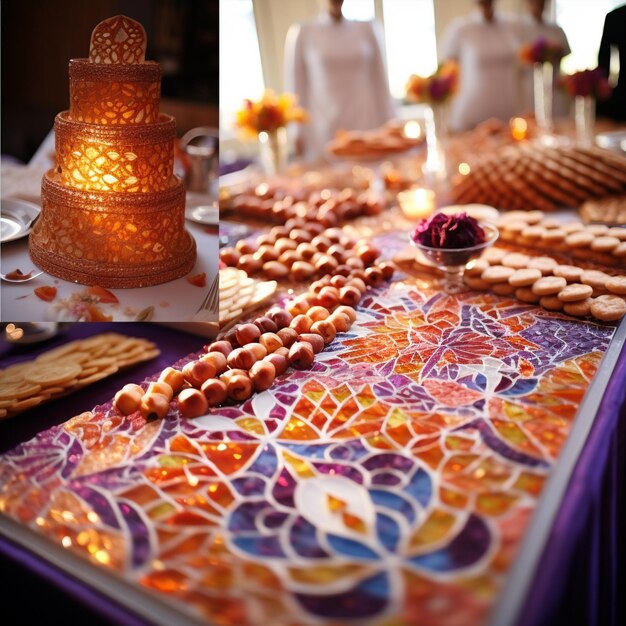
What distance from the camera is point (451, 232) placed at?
1.26 metres

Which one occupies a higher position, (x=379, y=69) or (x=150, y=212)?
(x=379, y=69)

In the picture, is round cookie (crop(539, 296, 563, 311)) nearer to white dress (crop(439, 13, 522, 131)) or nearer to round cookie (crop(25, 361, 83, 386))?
round cookie (crop(25, 361, 83, 386))

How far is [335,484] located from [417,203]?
1279 millimetres

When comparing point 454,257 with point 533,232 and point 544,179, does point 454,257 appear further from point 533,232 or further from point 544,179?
point 544,179

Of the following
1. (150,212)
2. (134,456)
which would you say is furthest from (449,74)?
(134,456)

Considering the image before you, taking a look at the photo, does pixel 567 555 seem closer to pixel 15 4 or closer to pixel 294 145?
pixel 15 4

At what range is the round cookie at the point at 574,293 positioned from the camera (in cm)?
115

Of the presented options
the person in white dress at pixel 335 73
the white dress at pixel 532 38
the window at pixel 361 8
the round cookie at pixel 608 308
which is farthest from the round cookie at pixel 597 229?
the window at pixel 361 8

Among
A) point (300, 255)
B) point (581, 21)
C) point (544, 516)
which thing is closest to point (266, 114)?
point (300, 255)

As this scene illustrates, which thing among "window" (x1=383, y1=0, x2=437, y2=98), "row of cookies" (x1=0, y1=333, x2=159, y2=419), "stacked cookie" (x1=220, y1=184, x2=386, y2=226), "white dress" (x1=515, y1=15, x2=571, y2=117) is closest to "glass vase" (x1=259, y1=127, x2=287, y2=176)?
"stacked cookie" (x1=220, y1=184, x2=386, y2=226)

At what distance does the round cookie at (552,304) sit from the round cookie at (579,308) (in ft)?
0.03

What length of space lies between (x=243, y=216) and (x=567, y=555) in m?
1.45

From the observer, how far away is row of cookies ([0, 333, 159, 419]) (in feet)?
3.25

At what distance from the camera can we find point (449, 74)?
6.78 feet
